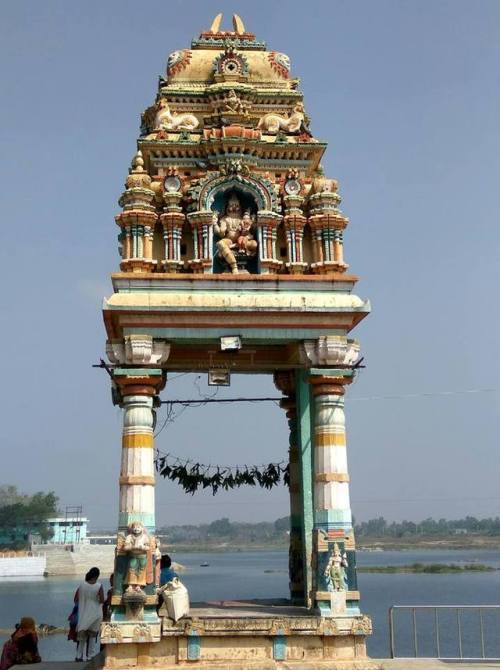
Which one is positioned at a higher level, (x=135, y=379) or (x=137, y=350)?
(x=137, y=350)

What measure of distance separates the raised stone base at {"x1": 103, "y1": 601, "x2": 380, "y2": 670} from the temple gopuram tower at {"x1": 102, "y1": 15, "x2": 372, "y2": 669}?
0.02m

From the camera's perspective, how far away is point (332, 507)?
12.6 m

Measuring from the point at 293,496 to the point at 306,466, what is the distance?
43.8 inches

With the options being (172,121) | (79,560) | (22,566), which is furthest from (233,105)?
(79,560)

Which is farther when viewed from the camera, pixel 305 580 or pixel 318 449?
pixel 305 580

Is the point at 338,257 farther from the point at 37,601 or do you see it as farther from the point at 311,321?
the point at 37,601

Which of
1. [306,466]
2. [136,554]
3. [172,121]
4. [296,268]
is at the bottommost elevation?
[136,554]

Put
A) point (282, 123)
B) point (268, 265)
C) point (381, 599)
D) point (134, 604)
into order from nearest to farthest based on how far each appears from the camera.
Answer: point (134, 604)
point (268, 265)
point (282, 123)
point (381, 599)

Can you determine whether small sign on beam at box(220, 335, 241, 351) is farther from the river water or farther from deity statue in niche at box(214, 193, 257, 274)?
the river water

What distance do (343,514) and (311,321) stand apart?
10.3ft

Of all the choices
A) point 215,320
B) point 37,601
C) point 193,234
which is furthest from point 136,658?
point 37,601

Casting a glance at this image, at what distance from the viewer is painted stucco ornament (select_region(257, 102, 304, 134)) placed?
14938 mm

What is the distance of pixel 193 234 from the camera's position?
14.0 metres

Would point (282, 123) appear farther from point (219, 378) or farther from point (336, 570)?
point (336, 570)
